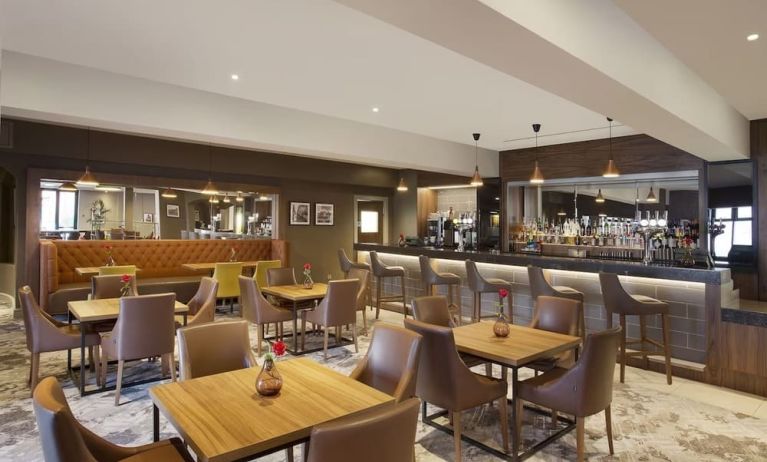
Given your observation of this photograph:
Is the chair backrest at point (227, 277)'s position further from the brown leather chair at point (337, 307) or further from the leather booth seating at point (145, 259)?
the brown leather chair at point (337, 307)

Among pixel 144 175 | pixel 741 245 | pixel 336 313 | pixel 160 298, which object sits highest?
pixel 144 175

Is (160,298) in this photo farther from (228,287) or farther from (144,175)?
(144,175)

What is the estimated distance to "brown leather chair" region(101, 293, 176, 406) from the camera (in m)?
3.70

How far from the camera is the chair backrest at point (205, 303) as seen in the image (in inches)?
178

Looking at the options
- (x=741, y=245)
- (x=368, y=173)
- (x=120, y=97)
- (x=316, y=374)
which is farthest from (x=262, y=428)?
(x=368, y=173)

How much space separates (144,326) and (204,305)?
83cm

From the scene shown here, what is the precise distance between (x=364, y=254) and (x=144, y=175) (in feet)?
13.8

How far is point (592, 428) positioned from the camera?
3.34 metres

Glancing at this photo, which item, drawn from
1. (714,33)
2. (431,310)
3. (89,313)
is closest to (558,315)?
(431,310)

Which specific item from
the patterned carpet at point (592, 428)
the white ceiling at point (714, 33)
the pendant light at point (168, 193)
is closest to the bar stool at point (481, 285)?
the patterned carpet at point (592, 428)

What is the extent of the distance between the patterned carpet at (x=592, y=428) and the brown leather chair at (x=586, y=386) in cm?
43

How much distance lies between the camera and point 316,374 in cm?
238

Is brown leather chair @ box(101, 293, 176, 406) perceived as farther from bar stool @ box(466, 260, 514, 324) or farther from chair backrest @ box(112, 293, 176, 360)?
bar stool @ box(466, 260, 514, 324)

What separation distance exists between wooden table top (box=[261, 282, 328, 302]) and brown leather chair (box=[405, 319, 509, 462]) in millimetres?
2476
